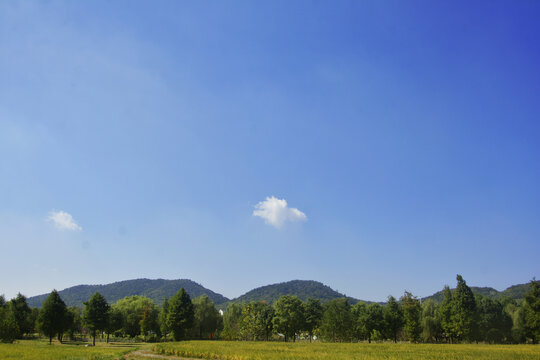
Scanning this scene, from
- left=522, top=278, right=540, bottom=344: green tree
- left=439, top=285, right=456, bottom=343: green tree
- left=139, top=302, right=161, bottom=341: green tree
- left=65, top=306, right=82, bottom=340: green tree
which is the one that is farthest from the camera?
left=139, top=302, right=161, bottom=341: green tree

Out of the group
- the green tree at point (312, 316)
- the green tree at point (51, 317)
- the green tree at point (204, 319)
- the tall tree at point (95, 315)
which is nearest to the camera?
the green tree at point (51, 317)

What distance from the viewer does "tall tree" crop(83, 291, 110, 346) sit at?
237ft

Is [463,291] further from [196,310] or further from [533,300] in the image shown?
[196,310]

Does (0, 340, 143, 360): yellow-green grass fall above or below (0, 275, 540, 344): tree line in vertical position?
above

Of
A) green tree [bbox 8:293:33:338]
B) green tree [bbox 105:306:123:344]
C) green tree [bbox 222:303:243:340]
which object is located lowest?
green tree [bbox 222:303:243:340]

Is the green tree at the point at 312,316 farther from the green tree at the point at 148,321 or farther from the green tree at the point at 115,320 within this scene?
the green tree at the point at 115,320

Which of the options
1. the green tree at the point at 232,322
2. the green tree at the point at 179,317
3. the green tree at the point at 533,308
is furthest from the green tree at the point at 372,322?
the green tree at the point at 179,317

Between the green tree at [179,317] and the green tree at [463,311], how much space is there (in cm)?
6315

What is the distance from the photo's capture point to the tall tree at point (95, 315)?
7231 centimetres

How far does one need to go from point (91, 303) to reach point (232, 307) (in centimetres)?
5262

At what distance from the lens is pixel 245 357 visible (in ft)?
122

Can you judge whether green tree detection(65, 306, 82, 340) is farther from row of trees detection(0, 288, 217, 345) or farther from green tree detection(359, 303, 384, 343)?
green tree detection(359, 303, 384, 343)

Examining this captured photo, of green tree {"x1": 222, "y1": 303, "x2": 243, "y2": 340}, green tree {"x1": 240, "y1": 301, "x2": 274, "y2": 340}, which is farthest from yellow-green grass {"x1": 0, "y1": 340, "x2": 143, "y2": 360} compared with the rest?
green tree {"x1": 222, "y1": 303, "x2": 243, "y2": 340}

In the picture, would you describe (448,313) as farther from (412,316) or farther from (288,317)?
(288,317)
